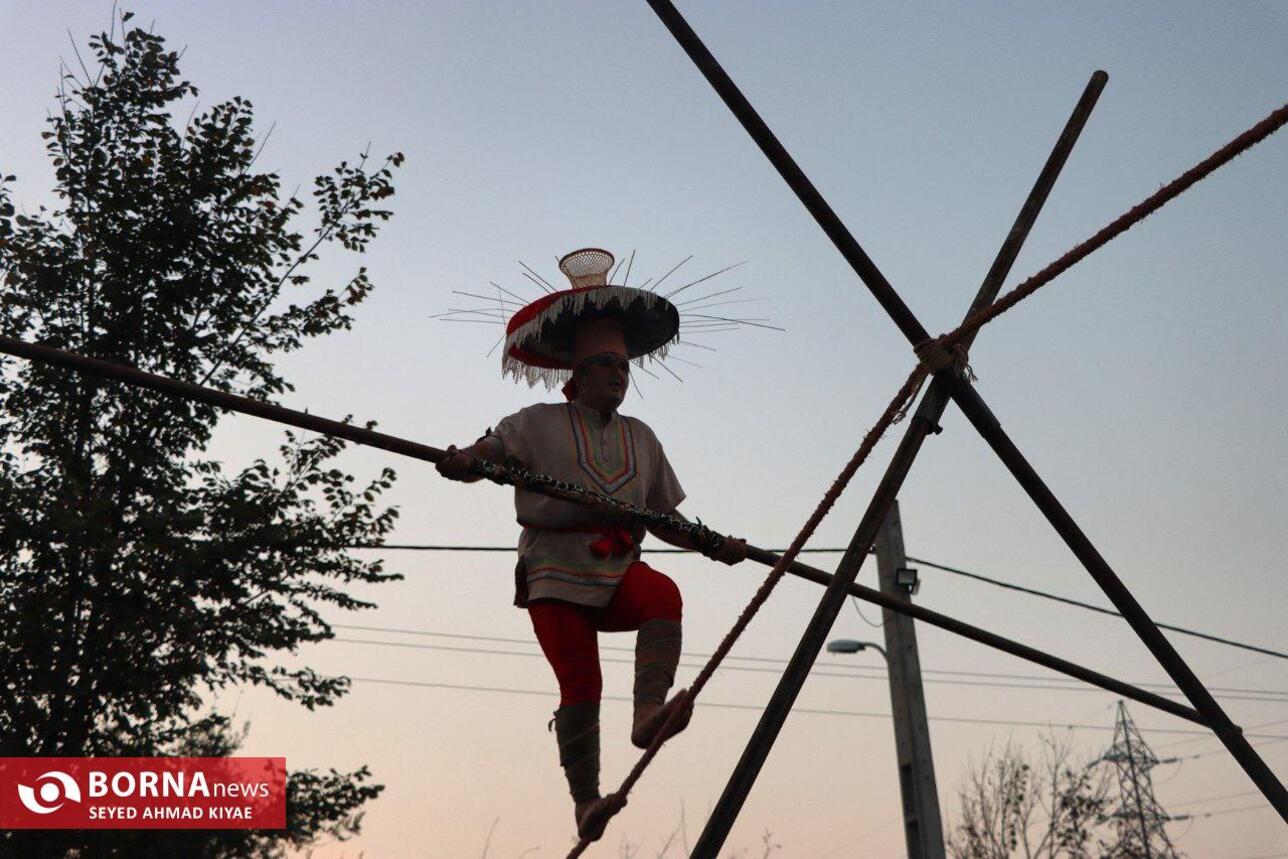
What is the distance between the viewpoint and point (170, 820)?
28.3ft

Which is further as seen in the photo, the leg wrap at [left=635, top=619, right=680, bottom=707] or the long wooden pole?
the leg wrap at [left=635, top=619, right=680, bottom=707]

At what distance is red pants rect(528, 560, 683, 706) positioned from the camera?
427 centimetres

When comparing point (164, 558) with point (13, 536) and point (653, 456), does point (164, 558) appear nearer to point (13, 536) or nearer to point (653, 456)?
point (13, 536)

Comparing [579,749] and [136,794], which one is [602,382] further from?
[136,794]

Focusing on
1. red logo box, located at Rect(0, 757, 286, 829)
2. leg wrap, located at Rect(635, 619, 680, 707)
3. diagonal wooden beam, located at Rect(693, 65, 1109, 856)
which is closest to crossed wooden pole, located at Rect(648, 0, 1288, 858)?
diagonal wooden beam, located at Rect(693, 65, 1109, 856)

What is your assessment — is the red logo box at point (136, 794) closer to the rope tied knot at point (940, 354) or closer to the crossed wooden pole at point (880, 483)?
the crossed wooden pole at point (880, 483)

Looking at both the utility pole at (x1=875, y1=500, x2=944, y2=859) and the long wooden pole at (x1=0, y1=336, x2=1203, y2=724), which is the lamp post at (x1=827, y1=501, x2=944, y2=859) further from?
the long wooden pole at (x1=0, y1=336, x2=1203, y2=724)

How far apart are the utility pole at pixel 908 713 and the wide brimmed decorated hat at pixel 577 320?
6683mm

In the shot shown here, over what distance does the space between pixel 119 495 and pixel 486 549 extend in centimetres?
229

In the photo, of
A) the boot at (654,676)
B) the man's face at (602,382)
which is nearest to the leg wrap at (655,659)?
the boot at (654,676)

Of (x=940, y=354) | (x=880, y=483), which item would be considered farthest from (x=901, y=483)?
(x=940, y=354)

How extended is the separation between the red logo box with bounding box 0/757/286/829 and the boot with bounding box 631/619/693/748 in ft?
16.3

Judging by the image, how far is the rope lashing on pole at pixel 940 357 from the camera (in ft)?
12.0

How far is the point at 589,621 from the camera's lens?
14.5ft
